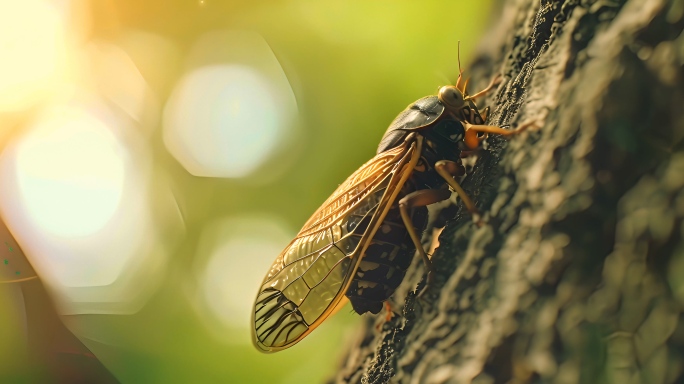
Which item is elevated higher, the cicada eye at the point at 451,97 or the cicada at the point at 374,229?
the cicada eye at the point at 451,97

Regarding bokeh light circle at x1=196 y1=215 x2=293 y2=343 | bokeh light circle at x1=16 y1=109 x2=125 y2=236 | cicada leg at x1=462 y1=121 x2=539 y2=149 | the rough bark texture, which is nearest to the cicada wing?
cicada leg at x1=462 y1=121 x2=539 y2=149

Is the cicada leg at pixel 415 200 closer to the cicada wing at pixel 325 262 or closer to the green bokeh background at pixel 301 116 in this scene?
the cicada wing at pixel 325 262

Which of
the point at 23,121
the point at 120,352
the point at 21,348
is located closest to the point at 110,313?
the point at 120,352

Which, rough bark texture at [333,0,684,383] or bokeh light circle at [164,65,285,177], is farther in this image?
bokeh light circle at [164,65,285,177]

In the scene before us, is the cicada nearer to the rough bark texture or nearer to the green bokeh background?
the rough bark texture

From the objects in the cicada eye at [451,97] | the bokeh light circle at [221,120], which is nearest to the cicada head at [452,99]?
the cicada eye at [451,97]

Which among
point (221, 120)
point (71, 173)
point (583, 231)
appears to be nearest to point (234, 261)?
point (221, 120)
